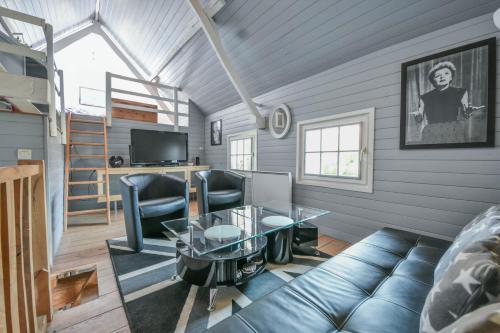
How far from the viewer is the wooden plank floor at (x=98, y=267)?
123 cm

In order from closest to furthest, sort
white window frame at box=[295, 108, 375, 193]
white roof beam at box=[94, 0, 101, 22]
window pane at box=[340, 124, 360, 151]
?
1. white window frame at box=[295, 108, 375, 193]
2. window pane at box=[340, 124, 360, 151]
3. white roof beam at box=[94, 0, 101, 22]

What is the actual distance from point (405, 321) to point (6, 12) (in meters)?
3.35

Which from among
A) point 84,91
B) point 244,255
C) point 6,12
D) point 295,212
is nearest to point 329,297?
point 244,255

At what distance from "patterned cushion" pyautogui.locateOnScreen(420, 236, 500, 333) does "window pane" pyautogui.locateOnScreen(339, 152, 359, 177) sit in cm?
185

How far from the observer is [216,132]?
15.7 ft

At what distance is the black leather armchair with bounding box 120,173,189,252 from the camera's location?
2.10 m

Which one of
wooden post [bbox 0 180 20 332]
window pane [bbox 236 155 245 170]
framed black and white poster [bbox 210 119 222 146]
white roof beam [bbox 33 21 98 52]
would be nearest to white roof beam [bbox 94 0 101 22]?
white roof beam [bbox 33 21 98 52]

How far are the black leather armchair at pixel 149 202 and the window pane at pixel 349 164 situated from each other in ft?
6.55

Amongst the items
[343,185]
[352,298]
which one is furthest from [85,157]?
[352,298]

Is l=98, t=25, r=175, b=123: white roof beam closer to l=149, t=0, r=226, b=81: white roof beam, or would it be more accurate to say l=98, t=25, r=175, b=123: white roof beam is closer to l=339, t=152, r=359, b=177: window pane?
l=149, t=0, r=226, b=81: white roof beam

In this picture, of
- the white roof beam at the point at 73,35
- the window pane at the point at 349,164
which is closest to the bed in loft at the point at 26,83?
the white roof beam at the point at 73,35

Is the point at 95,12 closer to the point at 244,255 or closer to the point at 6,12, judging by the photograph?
the point at 6,12

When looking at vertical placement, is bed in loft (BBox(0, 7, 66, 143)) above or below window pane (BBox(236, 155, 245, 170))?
above

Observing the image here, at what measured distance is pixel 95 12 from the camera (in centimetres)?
400
